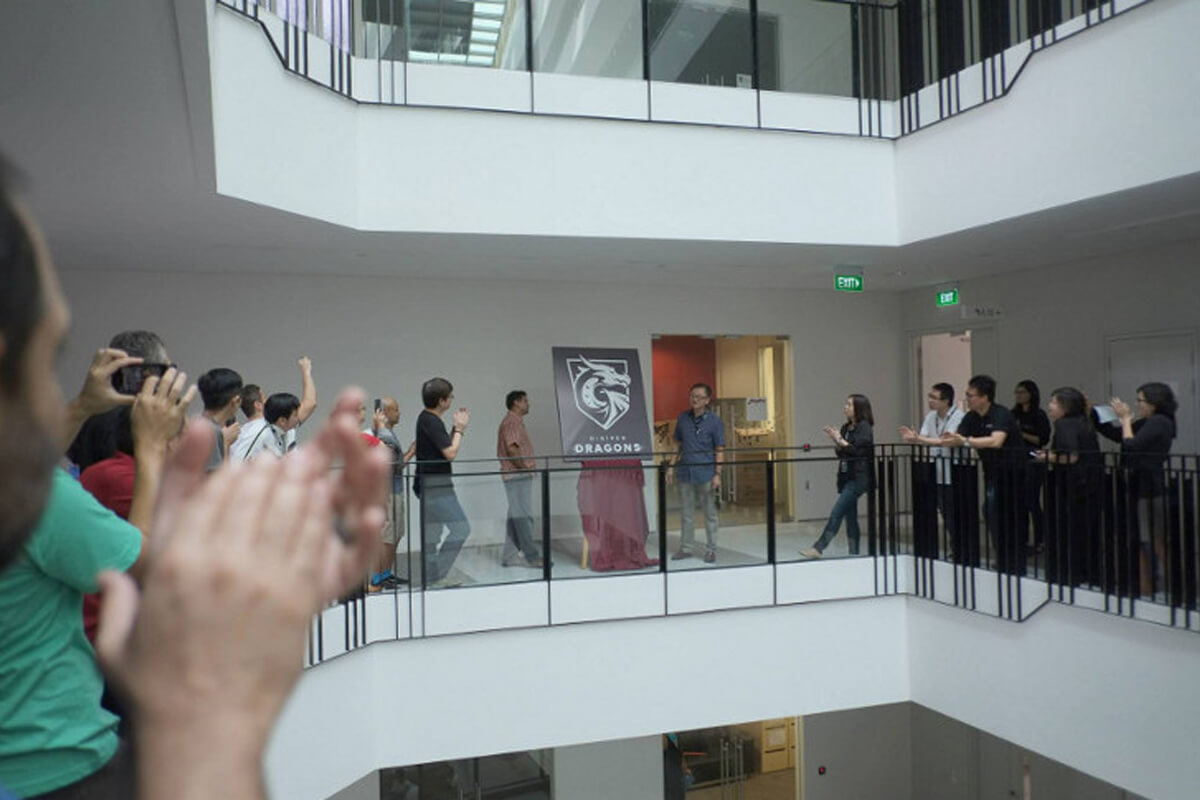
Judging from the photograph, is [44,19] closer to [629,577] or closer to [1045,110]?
[629,577]

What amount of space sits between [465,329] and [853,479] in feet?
16.3

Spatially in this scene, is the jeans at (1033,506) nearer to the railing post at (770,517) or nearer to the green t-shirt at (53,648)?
the railing post at (770,517)

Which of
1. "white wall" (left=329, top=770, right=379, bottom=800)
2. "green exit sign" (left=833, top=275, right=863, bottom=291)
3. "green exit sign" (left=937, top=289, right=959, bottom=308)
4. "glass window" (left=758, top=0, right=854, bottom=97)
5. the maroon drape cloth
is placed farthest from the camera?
"green exit sign" (left=937, top=289, right=959, bottom=308)

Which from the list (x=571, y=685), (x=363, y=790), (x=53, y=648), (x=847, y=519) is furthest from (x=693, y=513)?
(x=53, y=648)

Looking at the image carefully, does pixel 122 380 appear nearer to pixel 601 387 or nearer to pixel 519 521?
pixel 519 521

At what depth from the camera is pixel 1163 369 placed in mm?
9109

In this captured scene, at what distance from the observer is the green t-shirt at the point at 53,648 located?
152 centimetres

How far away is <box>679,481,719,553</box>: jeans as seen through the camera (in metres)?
7.80

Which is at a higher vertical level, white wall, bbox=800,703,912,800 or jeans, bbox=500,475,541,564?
jeans, bbox=500,475,541,564

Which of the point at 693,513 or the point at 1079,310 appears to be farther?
the point at 1079,310

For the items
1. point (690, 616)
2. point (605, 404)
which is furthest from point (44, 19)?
point (605, 404)

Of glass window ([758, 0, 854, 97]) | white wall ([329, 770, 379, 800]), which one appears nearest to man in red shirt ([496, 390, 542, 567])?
glass window ([758, 0, 854, 97])

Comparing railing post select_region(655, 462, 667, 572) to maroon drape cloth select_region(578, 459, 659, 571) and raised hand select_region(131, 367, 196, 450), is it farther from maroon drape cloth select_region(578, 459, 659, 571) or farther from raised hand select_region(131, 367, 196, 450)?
raised hand select_region(131, 367, 196, 450)

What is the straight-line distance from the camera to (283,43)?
621cm
